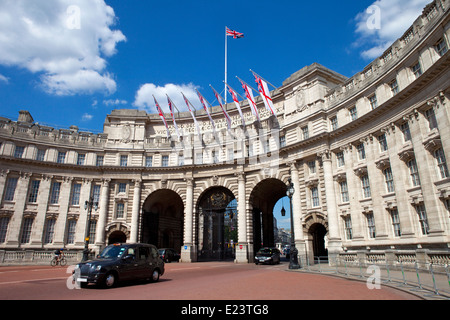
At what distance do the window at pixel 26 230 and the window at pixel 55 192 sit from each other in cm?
317

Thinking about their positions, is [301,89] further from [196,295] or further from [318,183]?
[196,295]

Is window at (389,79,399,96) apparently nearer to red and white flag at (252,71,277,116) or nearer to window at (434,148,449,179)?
window at (434,148,449,179)

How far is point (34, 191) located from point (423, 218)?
4048cm

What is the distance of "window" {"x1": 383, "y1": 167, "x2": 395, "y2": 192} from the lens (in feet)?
78.6

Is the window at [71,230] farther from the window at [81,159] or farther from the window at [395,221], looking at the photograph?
the window at [395,221]

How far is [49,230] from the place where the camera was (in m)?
36.9

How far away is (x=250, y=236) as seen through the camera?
1409 inches

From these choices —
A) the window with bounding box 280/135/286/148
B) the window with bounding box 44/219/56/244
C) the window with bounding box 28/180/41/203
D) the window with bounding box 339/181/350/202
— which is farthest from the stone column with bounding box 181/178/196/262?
the window with bounding box 339/181/350/202

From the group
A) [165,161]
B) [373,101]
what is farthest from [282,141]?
[165,161]

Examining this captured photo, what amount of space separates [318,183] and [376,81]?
10667 millimetres

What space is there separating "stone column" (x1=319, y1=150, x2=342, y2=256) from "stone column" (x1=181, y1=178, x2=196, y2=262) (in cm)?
1681

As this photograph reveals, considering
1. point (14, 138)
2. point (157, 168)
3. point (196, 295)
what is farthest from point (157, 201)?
point (196, 295)

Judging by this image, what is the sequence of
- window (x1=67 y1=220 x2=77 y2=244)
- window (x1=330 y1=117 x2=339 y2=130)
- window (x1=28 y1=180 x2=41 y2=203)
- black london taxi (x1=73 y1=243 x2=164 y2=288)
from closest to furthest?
black london taxi (x1=73 y1=243 x2=164 y2=288) → window (x1=330 y1=117 x2=339 y2=130) → window (x1=28 y1=180 x2=41 y2=203) → window (x1=67 y1=220 x2=77 y2=244)

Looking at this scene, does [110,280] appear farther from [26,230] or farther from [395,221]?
[26,230]
